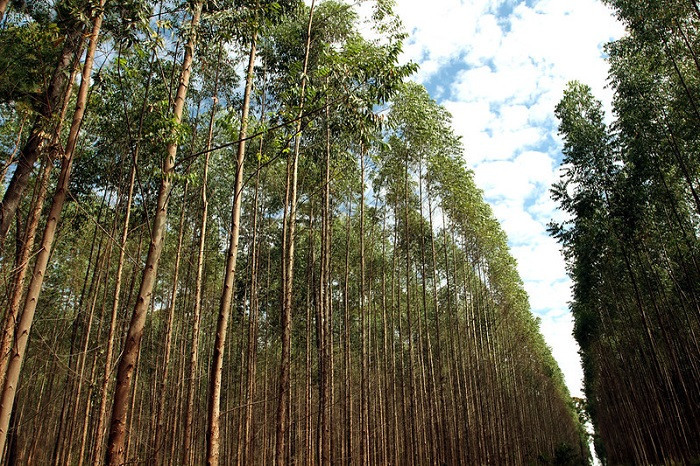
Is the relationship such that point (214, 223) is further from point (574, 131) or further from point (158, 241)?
point (574, 131)

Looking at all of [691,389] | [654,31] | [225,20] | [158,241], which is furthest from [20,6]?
[691,389]

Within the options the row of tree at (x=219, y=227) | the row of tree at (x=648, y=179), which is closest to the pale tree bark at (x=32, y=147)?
the row of tree at (x=219, y=227)

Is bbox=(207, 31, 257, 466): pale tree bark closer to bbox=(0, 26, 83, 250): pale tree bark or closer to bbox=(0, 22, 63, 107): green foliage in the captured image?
bbox=(0, 26, 83, 250): pale tree bark

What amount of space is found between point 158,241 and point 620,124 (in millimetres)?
11640

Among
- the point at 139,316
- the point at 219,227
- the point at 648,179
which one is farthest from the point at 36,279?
the point at 648,179

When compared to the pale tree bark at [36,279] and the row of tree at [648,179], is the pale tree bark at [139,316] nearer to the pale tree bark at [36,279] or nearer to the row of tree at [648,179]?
the pale tree bark at [36,279]

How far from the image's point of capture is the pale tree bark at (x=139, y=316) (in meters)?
2.54

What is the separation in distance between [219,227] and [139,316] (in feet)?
33.4

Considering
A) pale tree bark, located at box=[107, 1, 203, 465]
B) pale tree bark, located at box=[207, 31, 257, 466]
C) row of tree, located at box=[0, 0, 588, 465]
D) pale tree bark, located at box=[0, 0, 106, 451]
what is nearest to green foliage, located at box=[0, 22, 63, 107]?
row of tree, located at box=[0, 0, 588, 465]

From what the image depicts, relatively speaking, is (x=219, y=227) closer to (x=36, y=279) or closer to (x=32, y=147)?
(x=32, y=147)

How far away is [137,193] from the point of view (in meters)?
9.65

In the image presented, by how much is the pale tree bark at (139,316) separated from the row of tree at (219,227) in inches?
0.7

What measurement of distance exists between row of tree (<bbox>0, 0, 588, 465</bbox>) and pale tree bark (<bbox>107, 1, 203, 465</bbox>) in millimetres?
17

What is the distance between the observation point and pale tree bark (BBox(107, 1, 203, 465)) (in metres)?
2.54
